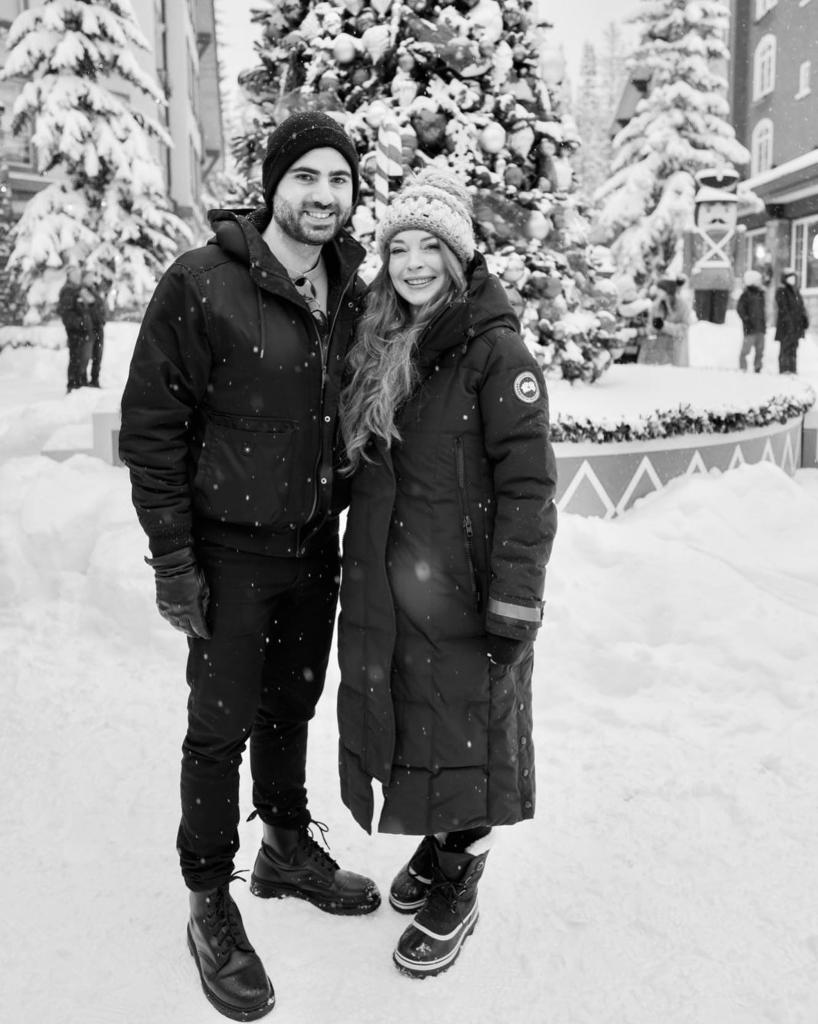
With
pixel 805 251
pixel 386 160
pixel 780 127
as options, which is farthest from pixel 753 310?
pixel 780 127

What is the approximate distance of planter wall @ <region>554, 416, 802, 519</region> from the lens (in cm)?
645

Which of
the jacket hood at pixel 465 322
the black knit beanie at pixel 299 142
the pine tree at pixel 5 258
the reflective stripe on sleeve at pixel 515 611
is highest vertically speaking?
the pine tree at pixel 5 258

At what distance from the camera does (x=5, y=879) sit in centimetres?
311

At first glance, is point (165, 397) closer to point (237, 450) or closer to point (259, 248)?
point (237, 450)

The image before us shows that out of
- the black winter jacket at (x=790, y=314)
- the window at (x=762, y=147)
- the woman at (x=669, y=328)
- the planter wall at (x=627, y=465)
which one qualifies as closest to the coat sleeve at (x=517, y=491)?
the planter wall at (x=627, y=465)

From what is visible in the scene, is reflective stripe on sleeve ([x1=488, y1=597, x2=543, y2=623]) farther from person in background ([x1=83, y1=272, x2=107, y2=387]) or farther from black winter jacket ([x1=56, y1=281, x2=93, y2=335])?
person in background ([x1=83, y1=272, x2=107, y2=387])

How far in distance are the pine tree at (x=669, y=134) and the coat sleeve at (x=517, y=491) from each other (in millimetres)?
22730

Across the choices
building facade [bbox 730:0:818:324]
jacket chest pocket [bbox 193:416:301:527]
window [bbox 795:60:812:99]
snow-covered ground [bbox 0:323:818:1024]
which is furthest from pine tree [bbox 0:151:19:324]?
window [bbox 795:60:812:99]

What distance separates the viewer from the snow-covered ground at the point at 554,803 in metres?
2.64

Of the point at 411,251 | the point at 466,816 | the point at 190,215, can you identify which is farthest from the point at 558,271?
the point at 190,215

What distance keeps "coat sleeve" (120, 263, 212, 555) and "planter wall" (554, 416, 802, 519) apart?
4135mm

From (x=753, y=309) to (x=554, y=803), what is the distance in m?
14.6

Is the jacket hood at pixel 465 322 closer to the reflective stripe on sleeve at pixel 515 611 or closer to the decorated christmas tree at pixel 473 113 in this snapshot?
the reflective stripe on sleeve at pixel 515 611

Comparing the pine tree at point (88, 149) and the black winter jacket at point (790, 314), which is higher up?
the pine tree at point (88, 149)
